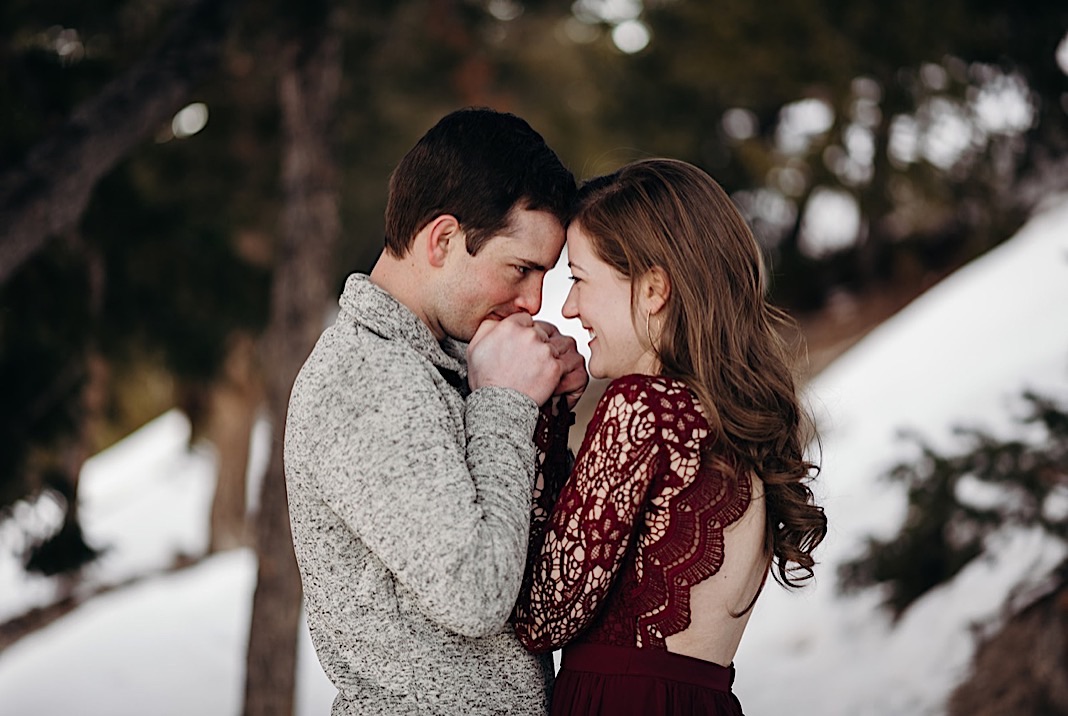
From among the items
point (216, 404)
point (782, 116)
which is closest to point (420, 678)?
point (782, 116)

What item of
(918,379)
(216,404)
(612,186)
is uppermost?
(612,186)

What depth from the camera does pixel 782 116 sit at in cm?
1006

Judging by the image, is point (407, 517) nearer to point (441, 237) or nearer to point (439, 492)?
point (439, 492)

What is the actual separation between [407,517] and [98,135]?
2.81 meters

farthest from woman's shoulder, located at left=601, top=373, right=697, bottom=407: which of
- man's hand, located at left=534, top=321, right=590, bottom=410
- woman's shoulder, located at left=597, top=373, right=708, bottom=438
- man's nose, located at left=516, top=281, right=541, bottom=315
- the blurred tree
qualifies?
the blurred tree

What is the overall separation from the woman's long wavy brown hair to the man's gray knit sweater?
1.06 feet

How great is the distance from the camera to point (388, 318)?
7.09 feet

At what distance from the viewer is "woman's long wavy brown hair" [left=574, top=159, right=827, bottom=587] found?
217 centimetres

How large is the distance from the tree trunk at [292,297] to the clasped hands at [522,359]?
13.0 ft

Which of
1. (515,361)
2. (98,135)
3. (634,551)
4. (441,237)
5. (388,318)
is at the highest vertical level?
(98,135)

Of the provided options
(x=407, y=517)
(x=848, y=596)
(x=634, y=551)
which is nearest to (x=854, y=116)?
(x=848, y=596)

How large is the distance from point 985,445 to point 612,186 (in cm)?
358

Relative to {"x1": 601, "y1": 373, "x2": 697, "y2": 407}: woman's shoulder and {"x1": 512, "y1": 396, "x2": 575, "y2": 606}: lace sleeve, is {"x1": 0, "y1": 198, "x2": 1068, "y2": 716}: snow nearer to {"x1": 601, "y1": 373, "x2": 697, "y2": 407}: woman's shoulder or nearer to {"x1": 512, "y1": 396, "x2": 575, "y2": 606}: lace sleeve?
{"x1": 512, "y1": 396, "x2": 575, "y2": 606}: lace sleeve

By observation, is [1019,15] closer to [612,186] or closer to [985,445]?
[985,445]
